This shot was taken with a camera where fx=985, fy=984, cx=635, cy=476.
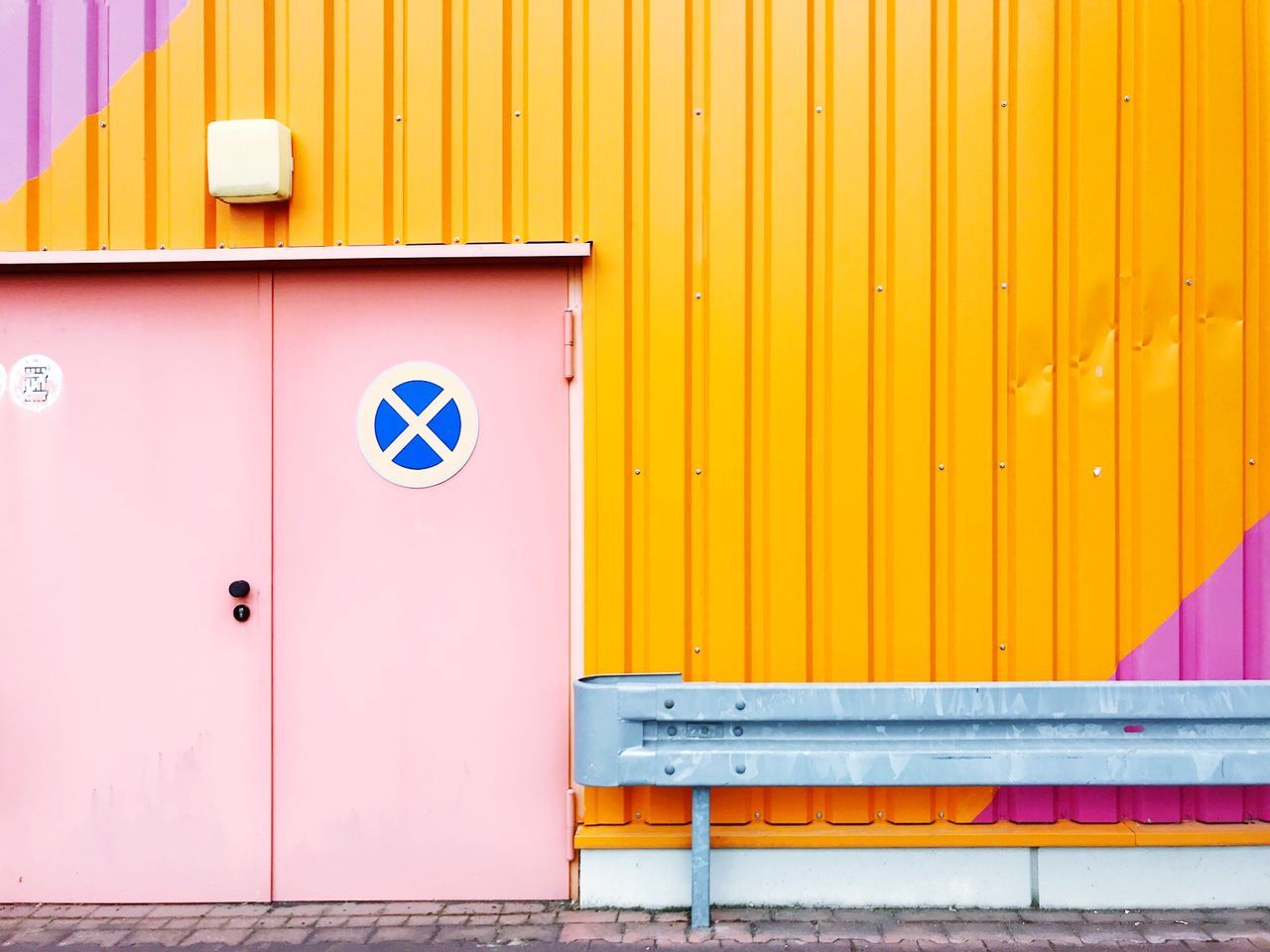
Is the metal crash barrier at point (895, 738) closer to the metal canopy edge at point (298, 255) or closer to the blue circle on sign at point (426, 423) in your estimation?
the blue circle on sign at point (426, 423)

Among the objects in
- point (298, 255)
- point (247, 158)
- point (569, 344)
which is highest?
point (247, 158)

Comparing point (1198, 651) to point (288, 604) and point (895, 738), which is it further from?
point (288, 604)

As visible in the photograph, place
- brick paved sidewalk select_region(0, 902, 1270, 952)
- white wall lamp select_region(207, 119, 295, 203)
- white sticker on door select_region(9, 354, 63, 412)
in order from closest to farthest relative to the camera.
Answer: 1. brick paved sidewalk select_region(0, 902, 1270, 952)
2. white wall lamp select_region(207, 119, 295, 203)
3. white sticker on door select_region(9, 354, 63, 412)

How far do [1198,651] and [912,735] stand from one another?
4.01 feet

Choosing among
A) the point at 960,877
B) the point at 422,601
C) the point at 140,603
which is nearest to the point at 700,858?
the point at 960,877

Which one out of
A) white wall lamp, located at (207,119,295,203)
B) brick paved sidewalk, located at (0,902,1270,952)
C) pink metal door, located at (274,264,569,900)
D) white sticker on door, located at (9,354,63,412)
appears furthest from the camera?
white sticker on door, located at (9,354,63,412)

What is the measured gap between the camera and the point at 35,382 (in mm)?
4105

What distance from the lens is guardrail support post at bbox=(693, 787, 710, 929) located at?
3738 mm

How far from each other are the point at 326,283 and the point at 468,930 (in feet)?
8.61

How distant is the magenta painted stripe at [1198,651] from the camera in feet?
12.8

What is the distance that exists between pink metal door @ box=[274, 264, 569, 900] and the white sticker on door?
949mm

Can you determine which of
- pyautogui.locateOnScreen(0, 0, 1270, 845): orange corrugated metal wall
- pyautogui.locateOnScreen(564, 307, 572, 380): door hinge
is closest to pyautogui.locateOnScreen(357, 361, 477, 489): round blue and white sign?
pyautogui.locateOnScreen(564, 307, 572, 380): door hinge

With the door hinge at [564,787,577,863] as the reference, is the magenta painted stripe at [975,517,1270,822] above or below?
above

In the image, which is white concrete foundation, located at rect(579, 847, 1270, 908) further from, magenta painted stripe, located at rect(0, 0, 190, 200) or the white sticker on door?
magenta painted stripe, located at rect(0, 0, 190, 200)
